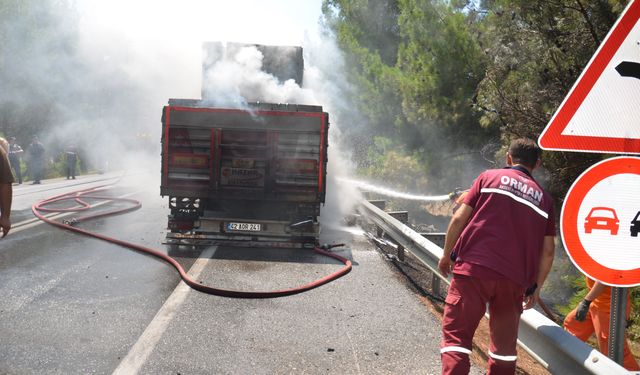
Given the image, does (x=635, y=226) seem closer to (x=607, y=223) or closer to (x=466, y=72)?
(x=607, y=223)

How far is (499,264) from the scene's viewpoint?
3523 millimetres

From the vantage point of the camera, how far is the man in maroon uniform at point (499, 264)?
3.54m

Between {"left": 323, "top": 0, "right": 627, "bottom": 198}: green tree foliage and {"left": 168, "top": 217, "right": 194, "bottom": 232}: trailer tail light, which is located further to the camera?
{"left": 168, "top": 217, "right": 194, "bottom": 232}: trailer tail light

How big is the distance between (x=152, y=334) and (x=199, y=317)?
643 mm

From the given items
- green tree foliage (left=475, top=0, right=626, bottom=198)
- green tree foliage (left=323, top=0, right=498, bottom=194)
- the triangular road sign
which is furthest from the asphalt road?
green tree foliage (left=323, top=0, right=498, bottom=194)

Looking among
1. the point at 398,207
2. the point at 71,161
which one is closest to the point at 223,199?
the point at 398,207

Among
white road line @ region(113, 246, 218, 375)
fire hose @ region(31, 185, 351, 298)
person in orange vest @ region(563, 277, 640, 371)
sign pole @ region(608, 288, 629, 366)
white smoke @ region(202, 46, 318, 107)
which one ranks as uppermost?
white smoke @ region(202, 46, 318, 107)

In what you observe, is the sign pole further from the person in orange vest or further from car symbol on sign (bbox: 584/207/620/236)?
the person in orange vest

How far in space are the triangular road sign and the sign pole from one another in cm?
69

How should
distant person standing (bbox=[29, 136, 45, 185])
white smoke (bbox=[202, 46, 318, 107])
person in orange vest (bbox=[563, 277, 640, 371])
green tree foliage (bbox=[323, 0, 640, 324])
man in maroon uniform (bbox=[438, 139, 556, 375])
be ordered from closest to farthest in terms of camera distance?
man in maroon uniform (bbox=[438, 139, 556, 375]), person in orange vest (bbox=[563, 277, 640, 371]), green tree foliage (bbox=[323, 0, 640, 324]), white smoke (bbox=[202, 46, 318, 107]), distant person standing (bbox=[29, 136, 45, 185])

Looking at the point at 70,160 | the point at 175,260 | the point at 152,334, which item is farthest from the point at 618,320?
the point at 70,160

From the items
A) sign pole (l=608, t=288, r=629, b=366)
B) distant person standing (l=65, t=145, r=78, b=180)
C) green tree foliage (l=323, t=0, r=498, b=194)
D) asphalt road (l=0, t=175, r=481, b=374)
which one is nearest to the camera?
sign pole (l=608, t=288, r=629, b=366)

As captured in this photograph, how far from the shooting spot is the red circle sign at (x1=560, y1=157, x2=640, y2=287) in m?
2.60

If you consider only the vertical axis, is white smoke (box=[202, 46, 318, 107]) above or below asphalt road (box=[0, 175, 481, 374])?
above
